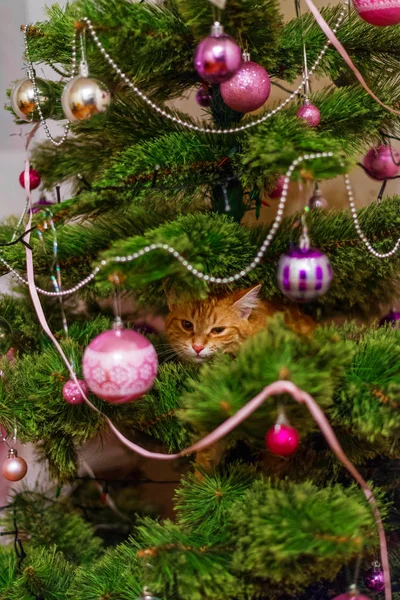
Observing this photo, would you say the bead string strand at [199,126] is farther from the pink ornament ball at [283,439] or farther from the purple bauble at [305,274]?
the pink ornament ball at [283,439]

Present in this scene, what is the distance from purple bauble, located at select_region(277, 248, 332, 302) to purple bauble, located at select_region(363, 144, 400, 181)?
0.33 meters

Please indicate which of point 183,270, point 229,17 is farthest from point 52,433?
point 229,17

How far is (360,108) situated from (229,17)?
0.17 meters

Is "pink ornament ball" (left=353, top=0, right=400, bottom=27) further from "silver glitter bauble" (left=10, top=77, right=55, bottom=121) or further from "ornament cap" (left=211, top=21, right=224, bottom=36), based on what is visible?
"silver glitter bauble" (left=10, top=77, right=55, bottom=121)

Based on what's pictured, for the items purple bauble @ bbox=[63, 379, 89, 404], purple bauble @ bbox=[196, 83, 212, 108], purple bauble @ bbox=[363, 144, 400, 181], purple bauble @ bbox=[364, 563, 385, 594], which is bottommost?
purple bauble @ bbox=[364, 563, 385, 594]

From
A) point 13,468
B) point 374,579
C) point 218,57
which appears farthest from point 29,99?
point 374,579

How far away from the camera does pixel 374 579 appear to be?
62 centimetres

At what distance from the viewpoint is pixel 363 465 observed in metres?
0.72

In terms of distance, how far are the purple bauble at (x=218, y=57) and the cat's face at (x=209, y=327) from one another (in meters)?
0.30

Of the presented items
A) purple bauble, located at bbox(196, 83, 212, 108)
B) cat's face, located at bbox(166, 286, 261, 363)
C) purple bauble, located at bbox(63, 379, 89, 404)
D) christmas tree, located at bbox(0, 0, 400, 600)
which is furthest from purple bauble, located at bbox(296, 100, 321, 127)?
purple bauble, located at bbox(63, 379, 89, 404)

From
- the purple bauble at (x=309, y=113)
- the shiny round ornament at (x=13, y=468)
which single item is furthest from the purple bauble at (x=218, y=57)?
the shiny round ornament at (x=13, y=468)

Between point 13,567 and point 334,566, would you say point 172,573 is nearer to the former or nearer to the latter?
point 334,566

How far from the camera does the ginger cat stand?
0.76m

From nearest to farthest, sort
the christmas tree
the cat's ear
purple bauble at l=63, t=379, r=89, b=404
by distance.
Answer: the christmas tree < purple bauble at l=63, t=379, r=89, b=404 < the cat's ear
